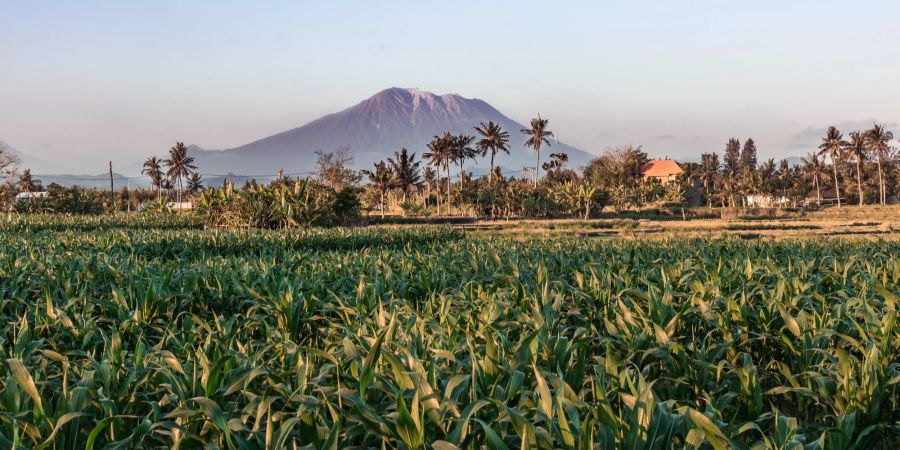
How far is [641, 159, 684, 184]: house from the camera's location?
348 ft

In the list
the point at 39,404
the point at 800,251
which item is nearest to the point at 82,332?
the point at 39,404

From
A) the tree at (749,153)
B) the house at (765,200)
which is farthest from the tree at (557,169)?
the tree at (749,153)

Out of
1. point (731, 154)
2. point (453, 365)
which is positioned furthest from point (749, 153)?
point (453, 365)

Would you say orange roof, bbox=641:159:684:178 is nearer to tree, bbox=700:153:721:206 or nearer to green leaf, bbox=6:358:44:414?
tree, bbox=700:153:721:206

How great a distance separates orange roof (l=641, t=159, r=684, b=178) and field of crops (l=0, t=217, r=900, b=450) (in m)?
105

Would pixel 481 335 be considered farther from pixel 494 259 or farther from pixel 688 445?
pixel 494 259

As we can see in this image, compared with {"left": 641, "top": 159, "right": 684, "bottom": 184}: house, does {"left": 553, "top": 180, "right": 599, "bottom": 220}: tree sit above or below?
below

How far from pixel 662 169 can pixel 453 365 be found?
113 m

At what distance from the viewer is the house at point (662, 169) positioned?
10594cm

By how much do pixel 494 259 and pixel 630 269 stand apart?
1.77 m

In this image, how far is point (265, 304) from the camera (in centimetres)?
562

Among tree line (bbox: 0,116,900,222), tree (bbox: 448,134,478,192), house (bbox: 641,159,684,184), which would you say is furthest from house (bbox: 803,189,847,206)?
tree (bbox: 448,134,478,192)

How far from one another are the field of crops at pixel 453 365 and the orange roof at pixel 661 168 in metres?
105

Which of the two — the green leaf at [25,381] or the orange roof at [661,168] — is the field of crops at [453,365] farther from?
the orange roof at [661,168]
